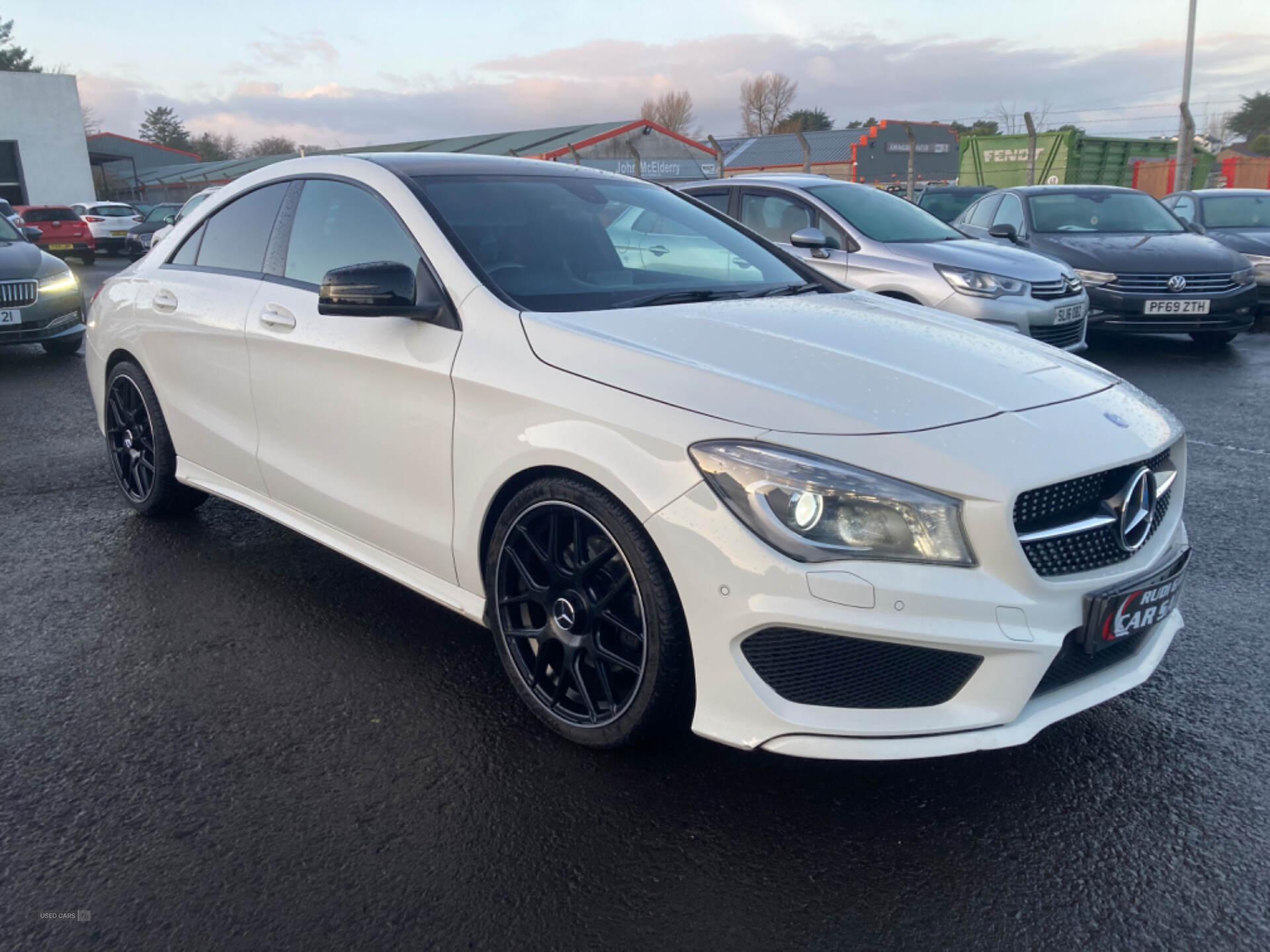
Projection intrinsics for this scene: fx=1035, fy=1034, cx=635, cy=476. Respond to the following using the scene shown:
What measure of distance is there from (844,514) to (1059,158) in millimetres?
22155

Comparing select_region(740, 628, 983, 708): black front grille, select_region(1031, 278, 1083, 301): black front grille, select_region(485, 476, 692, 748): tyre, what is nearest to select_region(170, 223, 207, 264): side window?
select_region(485, 476, 692, 748): tyre

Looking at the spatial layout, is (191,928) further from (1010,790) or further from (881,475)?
(1010,790)

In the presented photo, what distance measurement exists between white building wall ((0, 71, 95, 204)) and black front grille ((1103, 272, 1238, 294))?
4181 cm

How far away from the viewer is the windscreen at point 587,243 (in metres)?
3.15

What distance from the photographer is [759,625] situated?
2.27m

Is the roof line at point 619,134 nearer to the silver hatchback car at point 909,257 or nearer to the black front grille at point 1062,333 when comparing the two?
the silver hatchback car at point 909,257

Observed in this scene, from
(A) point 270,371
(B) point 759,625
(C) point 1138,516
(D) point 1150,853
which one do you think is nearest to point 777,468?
(B) point 759,625

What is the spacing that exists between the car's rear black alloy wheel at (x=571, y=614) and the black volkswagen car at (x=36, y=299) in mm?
8551

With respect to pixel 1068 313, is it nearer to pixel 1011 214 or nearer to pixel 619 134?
pixel 1011 214

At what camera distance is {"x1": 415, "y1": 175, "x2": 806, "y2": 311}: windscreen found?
3148 millimetres

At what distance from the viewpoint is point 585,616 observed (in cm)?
265

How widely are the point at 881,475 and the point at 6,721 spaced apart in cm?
254

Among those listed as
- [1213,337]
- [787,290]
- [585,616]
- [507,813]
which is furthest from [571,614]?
[1213,337]

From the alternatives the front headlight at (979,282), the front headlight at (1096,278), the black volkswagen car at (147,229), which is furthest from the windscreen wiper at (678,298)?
the black volkswagen car at (147,229)
